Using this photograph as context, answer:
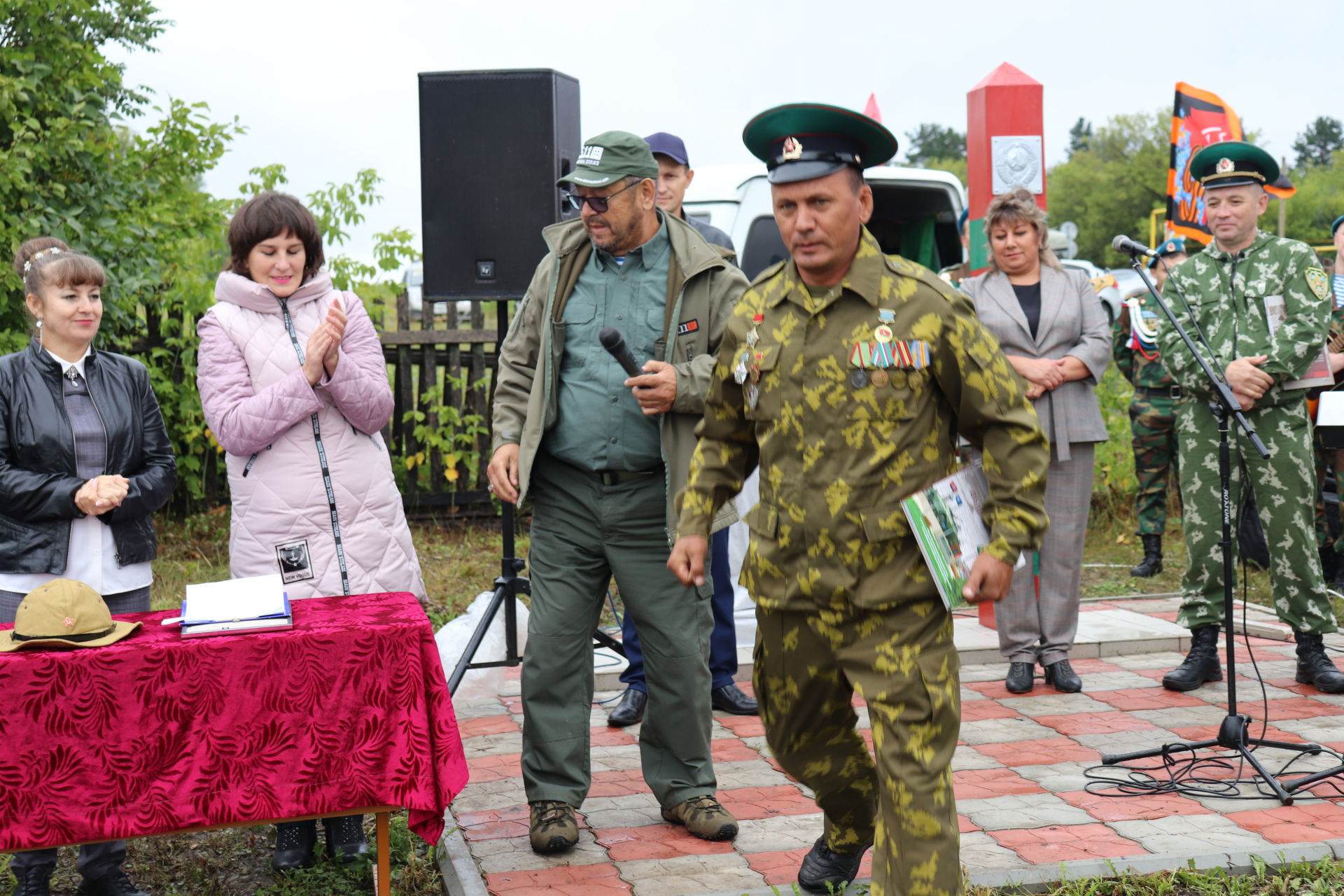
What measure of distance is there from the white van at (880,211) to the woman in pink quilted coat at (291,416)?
142 inches

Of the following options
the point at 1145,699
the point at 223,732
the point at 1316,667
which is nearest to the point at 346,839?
the point at 223,732

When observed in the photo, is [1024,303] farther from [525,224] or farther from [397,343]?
[397,343]

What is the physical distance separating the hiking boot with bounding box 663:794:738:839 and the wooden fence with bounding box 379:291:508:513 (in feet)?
21.3

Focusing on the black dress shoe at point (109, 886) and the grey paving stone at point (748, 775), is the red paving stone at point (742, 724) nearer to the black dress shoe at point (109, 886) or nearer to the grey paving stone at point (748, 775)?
the grey paving stone at point (748, 775)

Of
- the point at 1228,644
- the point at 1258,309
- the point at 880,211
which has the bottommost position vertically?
the point at 1228,644

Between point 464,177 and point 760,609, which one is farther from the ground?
point 464,177

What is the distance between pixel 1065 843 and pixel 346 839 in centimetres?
219

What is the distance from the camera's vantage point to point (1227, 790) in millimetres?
4344

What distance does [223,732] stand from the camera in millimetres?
3268

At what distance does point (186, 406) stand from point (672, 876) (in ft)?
23.2

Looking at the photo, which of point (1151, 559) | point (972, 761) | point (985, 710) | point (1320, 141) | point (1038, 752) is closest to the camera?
point (972, 761)

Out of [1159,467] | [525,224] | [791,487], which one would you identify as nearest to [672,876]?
[791,487]

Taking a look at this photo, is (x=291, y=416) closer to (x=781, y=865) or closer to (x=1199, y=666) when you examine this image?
(x=781, y=865)

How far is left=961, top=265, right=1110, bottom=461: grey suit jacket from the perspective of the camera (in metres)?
5.68
